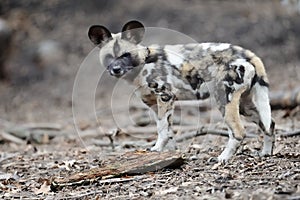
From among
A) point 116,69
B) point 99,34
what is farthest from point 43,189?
point 99,34

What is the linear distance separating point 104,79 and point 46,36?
2564 mm

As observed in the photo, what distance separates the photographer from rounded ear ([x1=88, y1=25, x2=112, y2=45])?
5531mm

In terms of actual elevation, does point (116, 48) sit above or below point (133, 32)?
below

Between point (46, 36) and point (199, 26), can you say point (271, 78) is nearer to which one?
point (199, 26)

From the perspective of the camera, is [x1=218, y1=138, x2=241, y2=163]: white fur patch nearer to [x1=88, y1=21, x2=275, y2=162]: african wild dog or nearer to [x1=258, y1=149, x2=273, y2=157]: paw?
[x1=88, y1=21, x2=275, y2=162]: african wild dog

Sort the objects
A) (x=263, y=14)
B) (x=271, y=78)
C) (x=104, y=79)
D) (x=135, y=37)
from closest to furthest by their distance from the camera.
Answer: (x=135, y=37)
(x=271, y=78)
(x=104, y=79)
(x=263, y=14)

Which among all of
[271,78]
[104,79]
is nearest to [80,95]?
[104,79]

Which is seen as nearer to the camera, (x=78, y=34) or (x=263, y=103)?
(x=263, y=103)

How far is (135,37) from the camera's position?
5578 millimetres

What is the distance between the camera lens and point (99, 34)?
5602 mm

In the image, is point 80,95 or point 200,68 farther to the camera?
point 80,95

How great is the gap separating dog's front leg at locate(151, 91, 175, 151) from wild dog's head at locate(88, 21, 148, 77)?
409 mm

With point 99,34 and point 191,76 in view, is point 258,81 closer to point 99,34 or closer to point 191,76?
point 191,76

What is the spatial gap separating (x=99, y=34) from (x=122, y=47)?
286 mm
